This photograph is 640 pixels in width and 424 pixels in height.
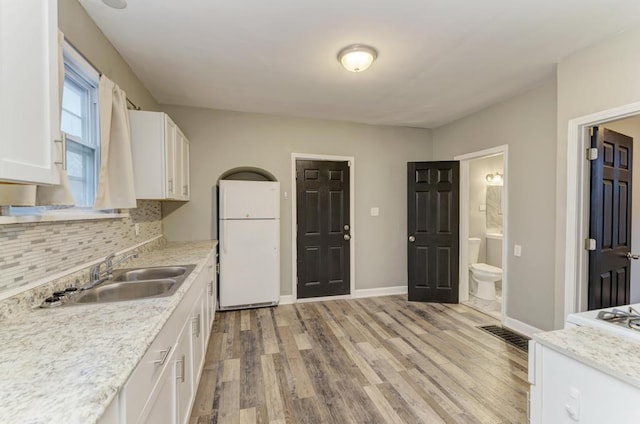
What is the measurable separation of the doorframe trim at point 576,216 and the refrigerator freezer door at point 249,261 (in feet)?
9.69

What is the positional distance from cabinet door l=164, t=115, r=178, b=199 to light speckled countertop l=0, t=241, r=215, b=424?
147 centimetres

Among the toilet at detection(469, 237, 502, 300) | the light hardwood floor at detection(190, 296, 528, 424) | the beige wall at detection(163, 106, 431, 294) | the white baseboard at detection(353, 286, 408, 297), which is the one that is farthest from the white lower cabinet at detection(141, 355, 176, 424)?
the toilet at detection(469, 237, 502, 300)

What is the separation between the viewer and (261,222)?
12.1ft

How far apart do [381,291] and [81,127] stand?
4.00 meters

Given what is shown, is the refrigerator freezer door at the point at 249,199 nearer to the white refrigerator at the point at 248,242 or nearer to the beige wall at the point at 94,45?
the white refrigerator at the point at 248,242

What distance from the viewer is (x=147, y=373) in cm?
107

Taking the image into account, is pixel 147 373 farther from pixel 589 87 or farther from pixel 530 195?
pixel 530 195

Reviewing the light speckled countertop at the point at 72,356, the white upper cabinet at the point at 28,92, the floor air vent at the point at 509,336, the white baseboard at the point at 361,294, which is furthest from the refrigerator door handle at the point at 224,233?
the floor air vent at the point at 509,336

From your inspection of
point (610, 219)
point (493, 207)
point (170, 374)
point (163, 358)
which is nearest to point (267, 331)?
point (170, 374)

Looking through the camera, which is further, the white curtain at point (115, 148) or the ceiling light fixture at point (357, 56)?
the ceiling light fixture at point (357, 56)

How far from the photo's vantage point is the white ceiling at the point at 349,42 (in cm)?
185

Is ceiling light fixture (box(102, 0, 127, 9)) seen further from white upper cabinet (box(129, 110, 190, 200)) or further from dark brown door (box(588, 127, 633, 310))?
dark brown door (box(588, 127, 633, 310))

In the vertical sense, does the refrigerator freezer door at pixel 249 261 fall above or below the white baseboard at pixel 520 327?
above

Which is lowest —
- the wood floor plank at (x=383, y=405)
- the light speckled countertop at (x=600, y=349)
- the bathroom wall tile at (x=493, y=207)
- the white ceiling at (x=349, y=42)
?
the wood floor plank at (x=383, y=405)
